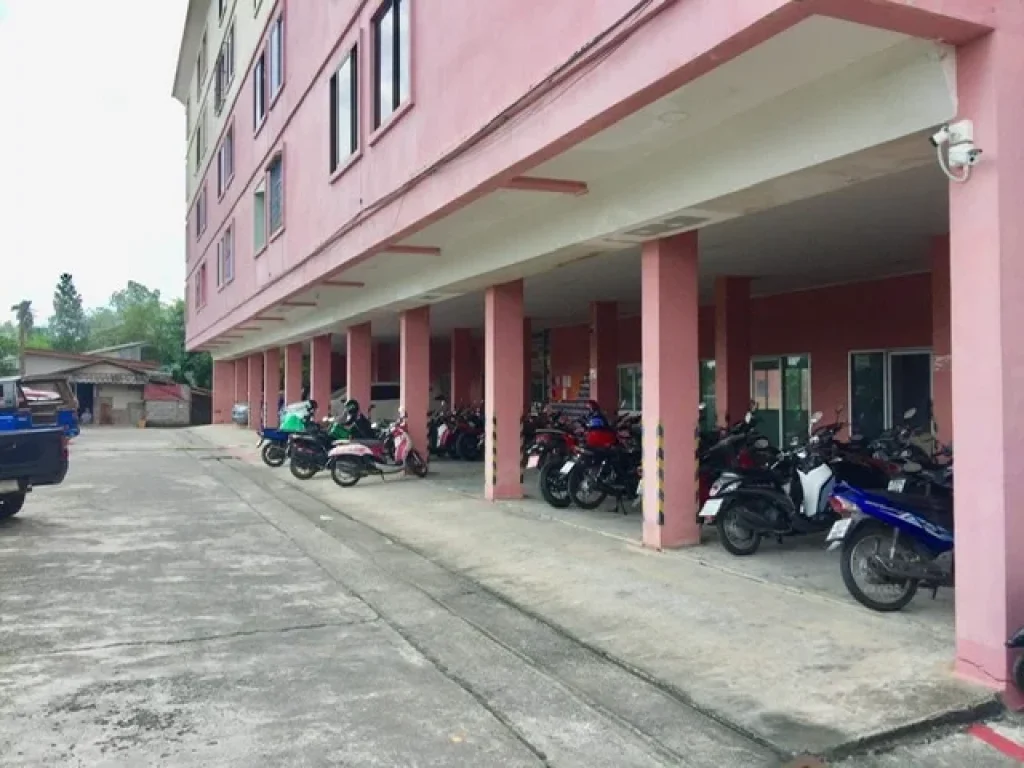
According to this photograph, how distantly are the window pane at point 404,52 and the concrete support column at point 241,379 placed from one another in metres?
28.3

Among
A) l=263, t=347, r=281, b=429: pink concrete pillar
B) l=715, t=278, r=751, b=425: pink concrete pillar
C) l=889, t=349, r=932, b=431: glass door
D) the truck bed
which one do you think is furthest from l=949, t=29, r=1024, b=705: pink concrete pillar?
l=263, t=347, r=281, b=429: pink concrete pillar

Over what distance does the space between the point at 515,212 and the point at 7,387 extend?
8.74m

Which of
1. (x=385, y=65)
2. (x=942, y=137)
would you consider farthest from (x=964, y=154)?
(x=385, y=65)

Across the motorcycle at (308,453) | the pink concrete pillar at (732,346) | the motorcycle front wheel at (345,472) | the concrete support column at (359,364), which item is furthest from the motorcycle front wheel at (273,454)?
the pink concrete pillar at (732,346)

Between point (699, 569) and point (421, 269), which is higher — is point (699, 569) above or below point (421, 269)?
below

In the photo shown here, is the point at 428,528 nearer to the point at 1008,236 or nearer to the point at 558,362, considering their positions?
the point at 1008,236

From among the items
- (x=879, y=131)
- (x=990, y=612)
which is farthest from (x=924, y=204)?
(x=990, y=612)

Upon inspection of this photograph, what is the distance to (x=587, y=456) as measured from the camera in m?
10.3

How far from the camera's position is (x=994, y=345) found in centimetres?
432

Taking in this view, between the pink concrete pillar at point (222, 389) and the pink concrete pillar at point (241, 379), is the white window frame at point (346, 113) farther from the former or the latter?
the pink concrete pillar at point (222, 389)

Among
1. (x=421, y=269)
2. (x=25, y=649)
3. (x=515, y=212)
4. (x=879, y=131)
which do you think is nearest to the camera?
(x=879, y=131)

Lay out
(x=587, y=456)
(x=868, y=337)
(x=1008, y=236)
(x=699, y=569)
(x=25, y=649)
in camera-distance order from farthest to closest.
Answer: (x=868, y=337) → (x=587, y=456) → (x=699, y=569) → (x=25, y=649) → (x=1008, y=236)

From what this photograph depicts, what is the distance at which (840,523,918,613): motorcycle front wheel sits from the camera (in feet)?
18.8

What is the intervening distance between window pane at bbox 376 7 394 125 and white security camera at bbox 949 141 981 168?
7.55 metres
